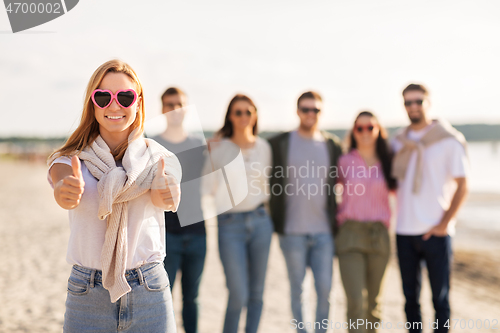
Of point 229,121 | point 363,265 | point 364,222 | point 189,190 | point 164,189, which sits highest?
point 229,121

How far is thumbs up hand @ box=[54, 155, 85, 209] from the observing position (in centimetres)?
163

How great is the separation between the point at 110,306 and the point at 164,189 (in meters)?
0.60

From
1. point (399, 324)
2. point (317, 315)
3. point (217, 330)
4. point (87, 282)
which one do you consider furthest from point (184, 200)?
point (399, 324)

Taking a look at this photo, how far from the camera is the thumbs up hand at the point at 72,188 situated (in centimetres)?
163

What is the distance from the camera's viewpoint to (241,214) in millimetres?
3303

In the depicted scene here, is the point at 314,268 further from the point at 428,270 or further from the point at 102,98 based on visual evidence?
the point at 102,98

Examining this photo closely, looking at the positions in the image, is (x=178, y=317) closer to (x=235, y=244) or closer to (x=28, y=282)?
(x=235, y=244)

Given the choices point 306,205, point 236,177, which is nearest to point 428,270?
point 306,205

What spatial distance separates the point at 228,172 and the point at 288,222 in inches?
27.9

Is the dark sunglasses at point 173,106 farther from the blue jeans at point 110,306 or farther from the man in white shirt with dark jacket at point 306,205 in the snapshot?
the blue jeans at point 110,306

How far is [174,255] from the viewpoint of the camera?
3.10 meters

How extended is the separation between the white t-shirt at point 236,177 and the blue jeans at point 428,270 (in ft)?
4.52

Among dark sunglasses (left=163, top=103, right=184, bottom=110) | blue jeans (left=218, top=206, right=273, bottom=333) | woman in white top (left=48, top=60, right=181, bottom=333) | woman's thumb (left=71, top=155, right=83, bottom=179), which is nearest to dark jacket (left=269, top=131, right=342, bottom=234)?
blue jeans (left=218, top=206, right=273, bottom=333)

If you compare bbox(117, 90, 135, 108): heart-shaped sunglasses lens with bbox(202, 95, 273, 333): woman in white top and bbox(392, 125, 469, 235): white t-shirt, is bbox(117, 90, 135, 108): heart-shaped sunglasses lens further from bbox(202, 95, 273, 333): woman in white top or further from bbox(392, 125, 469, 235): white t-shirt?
bbox(392, 125, 469, 235): white t-shirt
